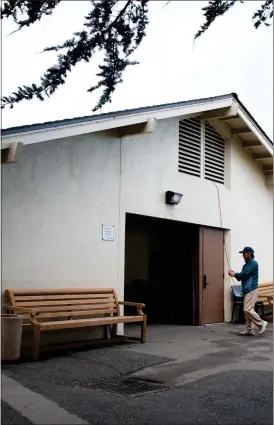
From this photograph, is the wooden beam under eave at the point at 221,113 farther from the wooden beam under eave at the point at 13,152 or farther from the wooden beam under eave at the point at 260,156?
the wooden beam under eave at the point at 13,152

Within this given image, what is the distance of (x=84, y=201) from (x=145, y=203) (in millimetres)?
1595

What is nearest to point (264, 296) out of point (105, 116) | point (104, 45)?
point (105, 116)

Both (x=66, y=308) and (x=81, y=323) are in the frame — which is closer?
(x=81, y=323)

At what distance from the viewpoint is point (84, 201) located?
26.8 feet

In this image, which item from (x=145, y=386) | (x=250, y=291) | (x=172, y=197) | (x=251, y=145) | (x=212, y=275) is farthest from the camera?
(x=251, y=145)

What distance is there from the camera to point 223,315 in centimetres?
1152

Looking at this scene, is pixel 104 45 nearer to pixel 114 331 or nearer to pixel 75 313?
pixel 75 313

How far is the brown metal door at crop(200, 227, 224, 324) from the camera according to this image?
11.0m

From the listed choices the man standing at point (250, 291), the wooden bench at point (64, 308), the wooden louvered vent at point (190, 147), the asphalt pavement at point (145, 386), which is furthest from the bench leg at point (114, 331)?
the wooden louvered vent at point (190, 147)

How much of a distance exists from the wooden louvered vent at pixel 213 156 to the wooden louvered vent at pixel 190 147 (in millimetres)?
344

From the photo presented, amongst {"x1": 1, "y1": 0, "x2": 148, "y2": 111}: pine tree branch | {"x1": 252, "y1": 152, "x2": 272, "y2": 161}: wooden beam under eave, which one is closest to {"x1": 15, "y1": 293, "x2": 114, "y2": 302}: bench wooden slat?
{"x1": 1, "y1": 0, "x2": 148, "y2": 111}: pine tree branch

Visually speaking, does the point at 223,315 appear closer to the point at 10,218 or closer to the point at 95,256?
the point at 95,256

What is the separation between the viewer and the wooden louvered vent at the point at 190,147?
416 inches

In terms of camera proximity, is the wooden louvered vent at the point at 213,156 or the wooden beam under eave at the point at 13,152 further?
the wooden louvered vent at the point at 213,156
